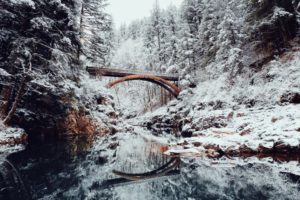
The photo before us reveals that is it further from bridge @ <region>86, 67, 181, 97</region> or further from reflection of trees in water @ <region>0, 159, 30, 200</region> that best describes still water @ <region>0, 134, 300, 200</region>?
bridge @ <region>86, 67, 181, 97</region>

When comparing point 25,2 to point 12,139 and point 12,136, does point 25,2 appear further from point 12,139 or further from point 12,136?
point 12,139

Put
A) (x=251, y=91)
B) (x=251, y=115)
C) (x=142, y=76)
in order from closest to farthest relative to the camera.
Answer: (x=251, y=115) < (x=251, y=91) < (x=142, y=76)

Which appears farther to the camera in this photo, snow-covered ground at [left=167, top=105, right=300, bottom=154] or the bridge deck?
the bridge deck

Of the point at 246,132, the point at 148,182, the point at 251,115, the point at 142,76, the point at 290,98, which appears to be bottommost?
the point at 148,182

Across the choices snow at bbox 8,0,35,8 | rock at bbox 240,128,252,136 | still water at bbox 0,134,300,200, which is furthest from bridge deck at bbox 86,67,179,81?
still water at bbox 0,134,300,200

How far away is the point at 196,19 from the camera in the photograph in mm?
39219

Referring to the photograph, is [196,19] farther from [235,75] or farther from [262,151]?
[262,151]

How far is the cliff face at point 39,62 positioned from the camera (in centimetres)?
1177

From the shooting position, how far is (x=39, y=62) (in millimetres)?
13328

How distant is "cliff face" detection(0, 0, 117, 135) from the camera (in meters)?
11.8

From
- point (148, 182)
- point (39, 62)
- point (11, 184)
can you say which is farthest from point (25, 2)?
point (148, 182)

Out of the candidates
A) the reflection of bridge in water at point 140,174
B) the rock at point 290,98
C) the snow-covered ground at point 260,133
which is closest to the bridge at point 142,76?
the snow-covered ground at point 260,133

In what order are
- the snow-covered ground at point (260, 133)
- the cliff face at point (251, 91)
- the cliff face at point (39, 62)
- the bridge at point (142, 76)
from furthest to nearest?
1. the bridge at point (142, 76)
2. the cliff face at point (39, 62)
3. the cliff face at point (251, 91)
4. the snow-covered ground at point (260, 133)

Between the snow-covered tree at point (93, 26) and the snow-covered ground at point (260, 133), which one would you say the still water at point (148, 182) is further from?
the snow-covered tree at point (93, 26)
